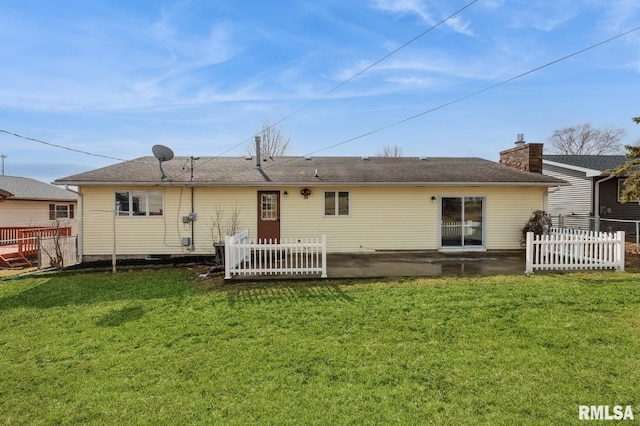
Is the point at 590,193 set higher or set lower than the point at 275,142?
lower

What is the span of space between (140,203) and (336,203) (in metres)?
6.67

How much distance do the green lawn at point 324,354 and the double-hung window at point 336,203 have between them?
5.07 m

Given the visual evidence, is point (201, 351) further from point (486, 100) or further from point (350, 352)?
point (486, 100)

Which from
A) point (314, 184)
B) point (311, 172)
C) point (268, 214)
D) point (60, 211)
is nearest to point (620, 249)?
point (314, 184)

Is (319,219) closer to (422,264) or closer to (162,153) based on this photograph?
(422,264)

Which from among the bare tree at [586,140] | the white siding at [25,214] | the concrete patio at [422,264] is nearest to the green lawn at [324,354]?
the concrete patio at [422,264]

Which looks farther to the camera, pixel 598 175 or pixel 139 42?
pixel 598 175

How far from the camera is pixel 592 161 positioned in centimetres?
1961

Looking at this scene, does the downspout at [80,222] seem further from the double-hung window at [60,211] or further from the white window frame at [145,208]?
the double-hung window at [60,211]

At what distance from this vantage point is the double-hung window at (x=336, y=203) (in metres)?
11.8

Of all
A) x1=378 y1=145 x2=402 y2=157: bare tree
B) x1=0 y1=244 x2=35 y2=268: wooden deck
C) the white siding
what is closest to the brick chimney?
x1=0 y1=244 x2=35 y2=268: wooden deck

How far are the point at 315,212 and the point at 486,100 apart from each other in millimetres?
7608

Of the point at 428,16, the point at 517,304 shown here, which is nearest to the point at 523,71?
the point at 428,16

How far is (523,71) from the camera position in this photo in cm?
935
